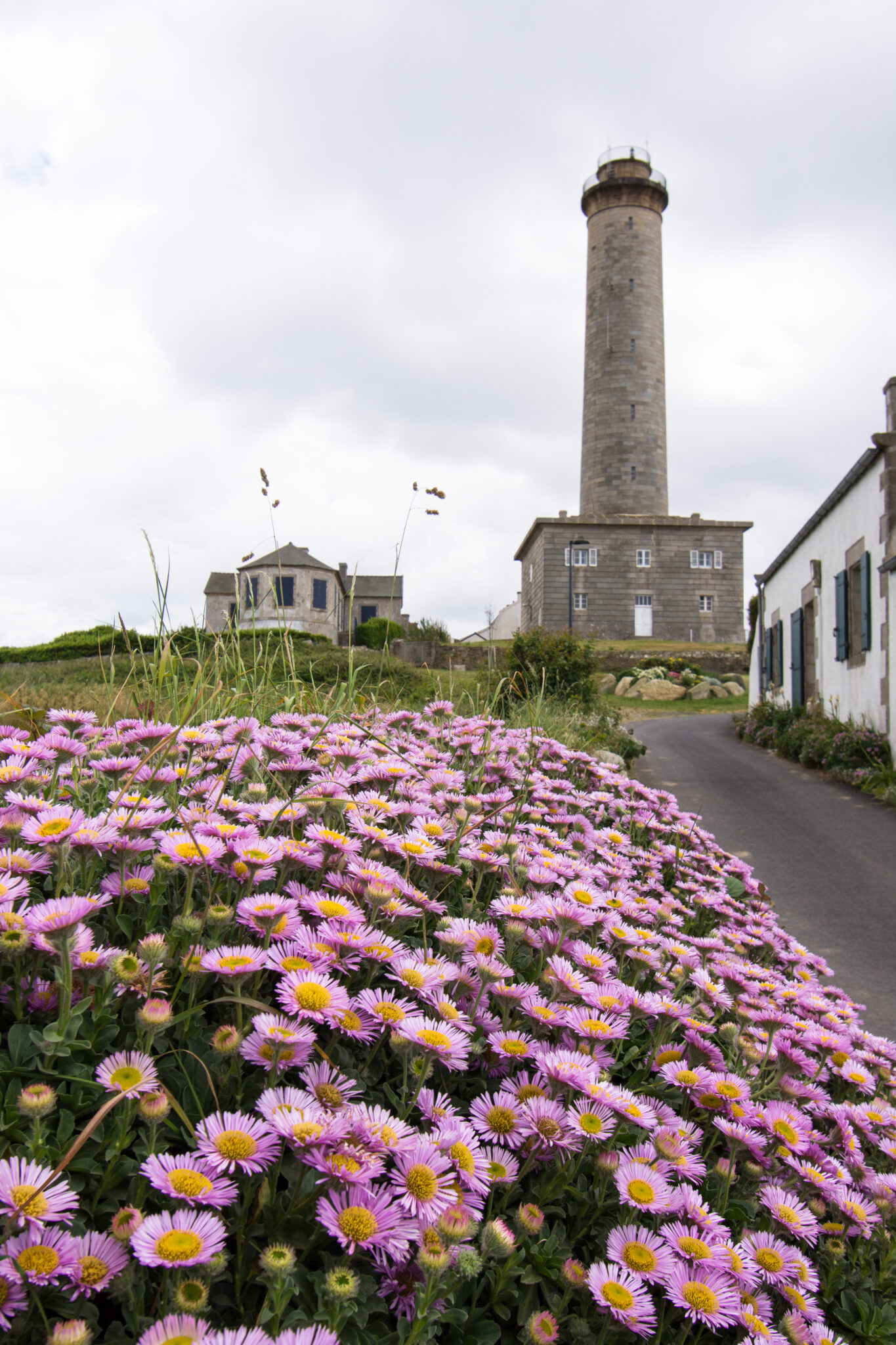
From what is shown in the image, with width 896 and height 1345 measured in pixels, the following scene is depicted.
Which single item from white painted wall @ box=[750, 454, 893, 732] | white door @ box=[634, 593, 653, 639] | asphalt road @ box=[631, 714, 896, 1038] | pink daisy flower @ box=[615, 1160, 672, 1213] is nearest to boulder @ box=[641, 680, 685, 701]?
white painted wall @ box=[750, 454, 893, 732]

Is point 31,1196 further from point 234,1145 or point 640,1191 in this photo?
point 640,1191

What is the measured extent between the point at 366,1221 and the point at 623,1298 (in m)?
0.40

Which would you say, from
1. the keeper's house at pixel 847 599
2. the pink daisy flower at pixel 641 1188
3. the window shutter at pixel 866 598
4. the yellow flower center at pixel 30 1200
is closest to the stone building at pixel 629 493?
the keeper's house at pixel 847 599

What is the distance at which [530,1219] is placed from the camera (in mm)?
1080

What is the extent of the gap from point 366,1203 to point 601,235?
4425 centimetres

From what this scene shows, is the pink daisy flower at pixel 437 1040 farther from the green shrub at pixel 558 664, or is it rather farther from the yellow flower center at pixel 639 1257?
the green shrub at pixel 558 664

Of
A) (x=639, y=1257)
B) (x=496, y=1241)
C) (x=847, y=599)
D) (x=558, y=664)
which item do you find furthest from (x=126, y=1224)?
(x=847, y=599)

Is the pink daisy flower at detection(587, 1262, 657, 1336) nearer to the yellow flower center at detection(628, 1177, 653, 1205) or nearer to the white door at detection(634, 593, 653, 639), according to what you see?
the yellow flower center at detection(628, 1177, 653, 1205)

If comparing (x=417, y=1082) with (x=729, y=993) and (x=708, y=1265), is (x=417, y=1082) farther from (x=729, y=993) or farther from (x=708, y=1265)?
(x=729, y=993)

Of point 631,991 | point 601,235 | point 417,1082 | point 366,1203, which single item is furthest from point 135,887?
point 601,235

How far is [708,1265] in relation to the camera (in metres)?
1.16

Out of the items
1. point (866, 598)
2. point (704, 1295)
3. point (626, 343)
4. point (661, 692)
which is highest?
point (626, 343)

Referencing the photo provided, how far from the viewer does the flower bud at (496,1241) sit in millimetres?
983

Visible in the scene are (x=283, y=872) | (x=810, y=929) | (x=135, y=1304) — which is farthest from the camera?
(x=810, y=929)
